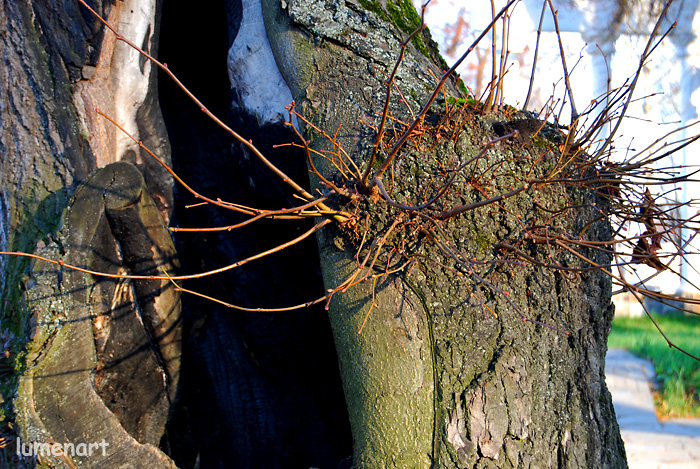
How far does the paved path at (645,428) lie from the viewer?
13.3 feet

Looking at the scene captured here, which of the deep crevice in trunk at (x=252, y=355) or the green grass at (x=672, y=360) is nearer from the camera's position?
the deep crevice in trunk at (x=252, y=355)

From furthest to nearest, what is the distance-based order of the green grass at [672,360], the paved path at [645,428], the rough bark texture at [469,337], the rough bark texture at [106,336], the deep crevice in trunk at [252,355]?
1. the green grass at [672,360]
2. the paved path at [645,428]
3. the deep crevice in trunk at [252,355]
4. the rough bark texture at [106,336]
5. the rough bark texture at [469,337]

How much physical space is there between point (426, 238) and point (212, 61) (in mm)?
1642

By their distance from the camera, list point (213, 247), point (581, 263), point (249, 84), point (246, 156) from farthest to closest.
Result: point (213, 247)
point (246, 156)
point (249, 84)
point (581, 263)

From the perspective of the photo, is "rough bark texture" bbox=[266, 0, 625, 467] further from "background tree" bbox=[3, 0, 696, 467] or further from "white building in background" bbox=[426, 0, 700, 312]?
"white building in background" bbox=[426, 0, 700, 312]

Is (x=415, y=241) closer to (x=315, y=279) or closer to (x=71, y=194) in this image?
(x=315, y=279)

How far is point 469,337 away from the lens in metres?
1.33

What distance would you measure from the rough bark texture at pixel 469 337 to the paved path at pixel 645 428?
346cm

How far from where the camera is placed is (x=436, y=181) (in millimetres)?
1391

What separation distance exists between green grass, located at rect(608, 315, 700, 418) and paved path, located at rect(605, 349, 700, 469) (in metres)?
0.14

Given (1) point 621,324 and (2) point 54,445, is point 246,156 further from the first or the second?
(1) point 621,324

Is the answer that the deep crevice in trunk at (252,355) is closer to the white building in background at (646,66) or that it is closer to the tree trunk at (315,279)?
the tree trunk at (315,279)

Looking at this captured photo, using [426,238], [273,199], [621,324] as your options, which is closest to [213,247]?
[273,199]

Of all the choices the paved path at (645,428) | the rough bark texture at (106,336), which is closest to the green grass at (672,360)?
the paved path at (645,428)
